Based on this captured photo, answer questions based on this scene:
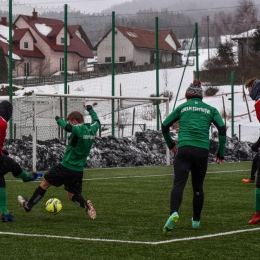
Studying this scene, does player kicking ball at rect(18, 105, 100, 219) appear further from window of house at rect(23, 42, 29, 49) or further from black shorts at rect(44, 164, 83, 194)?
window of house at rect(23, 42, 29, 49)

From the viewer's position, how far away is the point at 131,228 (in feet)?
30.2

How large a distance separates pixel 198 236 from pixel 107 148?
15.4 meters

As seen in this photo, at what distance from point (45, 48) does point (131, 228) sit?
1951 cm

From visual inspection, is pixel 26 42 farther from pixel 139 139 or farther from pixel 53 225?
pixel 53 225

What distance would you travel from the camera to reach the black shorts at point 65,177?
10383 millimetres

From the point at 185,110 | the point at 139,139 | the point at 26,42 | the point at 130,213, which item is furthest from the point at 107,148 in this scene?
the point at 185,110

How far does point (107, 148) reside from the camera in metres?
23.7

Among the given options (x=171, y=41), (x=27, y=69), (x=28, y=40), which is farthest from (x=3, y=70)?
(x=171, y=41)

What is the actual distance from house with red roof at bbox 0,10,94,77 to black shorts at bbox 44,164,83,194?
14.2 metres

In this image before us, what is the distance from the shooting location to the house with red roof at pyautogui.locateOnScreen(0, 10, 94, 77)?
25469 millimetres

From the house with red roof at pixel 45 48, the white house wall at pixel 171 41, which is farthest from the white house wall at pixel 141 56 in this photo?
the white house wall at pixel 171 41

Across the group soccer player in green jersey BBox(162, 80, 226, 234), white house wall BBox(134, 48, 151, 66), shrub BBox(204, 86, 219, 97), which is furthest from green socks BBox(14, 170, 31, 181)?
shrub BBox(204, 86, 219, 97)

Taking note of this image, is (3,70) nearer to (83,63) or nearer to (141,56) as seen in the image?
(83,63)

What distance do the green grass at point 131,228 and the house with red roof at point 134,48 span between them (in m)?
12.3
